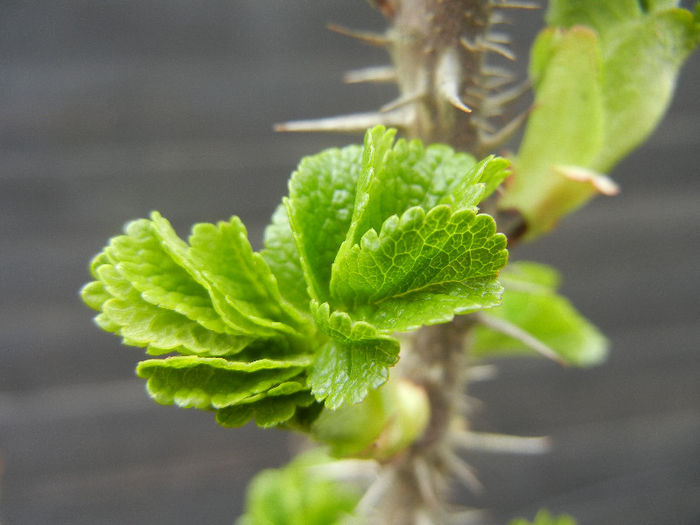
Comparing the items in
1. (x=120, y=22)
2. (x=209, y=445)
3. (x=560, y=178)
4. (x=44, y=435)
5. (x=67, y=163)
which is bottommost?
(x=209, y=445)

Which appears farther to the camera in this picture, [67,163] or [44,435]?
[44,435]

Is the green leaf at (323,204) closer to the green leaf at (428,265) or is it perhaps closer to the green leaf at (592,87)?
the green leaf at (428,265)

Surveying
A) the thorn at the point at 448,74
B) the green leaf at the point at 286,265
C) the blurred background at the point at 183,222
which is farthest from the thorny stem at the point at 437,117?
the blurred background at the point at 183,222

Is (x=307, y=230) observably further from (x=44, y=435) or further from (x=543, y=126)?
(x=44, y=435)

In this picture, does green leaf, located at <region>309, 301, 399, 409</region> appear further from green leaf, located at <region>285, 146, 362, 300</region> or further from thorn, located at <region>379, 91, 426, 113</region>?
thorn, located at <region>379, 91, 426, 113</region>

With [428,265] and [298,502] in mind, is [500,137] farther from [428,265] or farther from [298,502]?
[298,502]

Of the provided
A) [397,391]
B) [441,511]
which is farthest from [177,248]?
[441,511]
